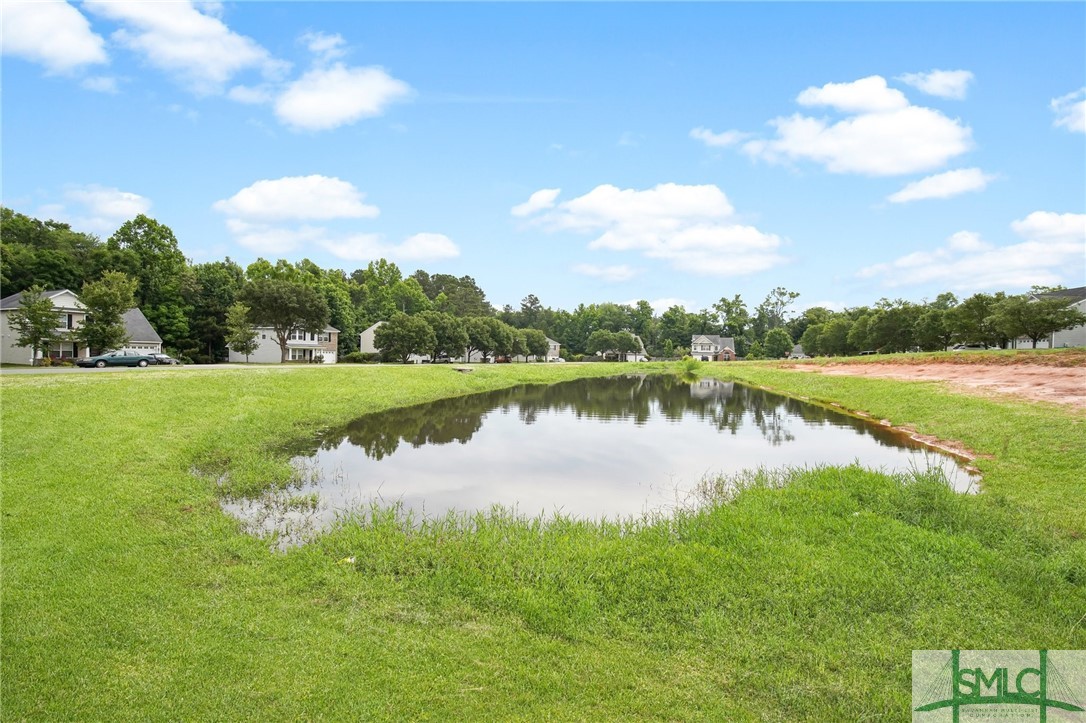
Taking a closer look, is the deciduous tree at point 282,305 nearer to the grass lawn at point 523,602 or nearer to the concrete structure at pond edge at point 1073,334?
the grass lawn at point 523,602

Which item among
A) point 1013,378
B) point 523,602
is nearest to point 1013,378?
point 1013,378

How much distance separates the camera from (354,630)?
205 inches

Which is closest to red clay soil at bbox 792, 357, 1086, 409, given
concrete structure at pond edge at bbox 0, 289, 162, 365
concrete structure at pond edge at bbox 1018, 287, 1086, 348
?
concrete structure at pond edge at bbox 1018, 287, 1086, 348

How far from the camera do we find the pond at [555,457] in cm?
1052

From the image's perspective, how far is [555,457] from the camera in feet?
50.0

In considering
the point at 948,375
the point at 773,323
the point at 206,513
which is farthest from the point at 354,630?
the point at 773,323

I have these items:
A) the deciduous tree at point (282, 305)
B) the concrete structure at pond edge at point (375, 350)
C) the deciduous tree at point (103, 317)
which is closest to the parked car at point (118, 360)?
the deciduous tree at point (103, 317)

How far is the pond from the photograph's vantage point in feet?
34.5

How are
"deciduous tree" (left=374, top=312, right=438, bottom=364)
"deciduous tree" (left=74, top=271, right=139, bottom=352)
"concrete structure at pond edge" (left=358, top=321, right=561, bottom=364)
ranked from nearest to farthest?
1. "deciduous tree" (left=74, top=271, right=139, bottom=352)
2. "deciduous tree" (left=374, top=312, right=438, bottom=364)
3. "concrete structure at pond edge" (left=358, top=321, right=561, bottom=364)

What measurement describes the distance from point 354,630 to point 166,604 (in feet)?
6.82

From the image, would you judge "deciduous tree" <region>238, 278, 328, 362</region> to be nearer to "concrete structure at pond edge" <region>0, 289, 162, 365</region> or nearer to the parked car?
"concrete structure at pond edge" <region>0, 289, 162, 365</region>

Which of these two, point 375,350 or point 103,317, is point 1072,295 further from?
point 103,317

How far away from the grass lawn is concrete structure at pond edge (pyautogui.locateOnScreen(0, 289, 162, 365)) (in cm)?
3812

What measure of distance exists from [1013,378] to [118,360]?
5016 centimetres
